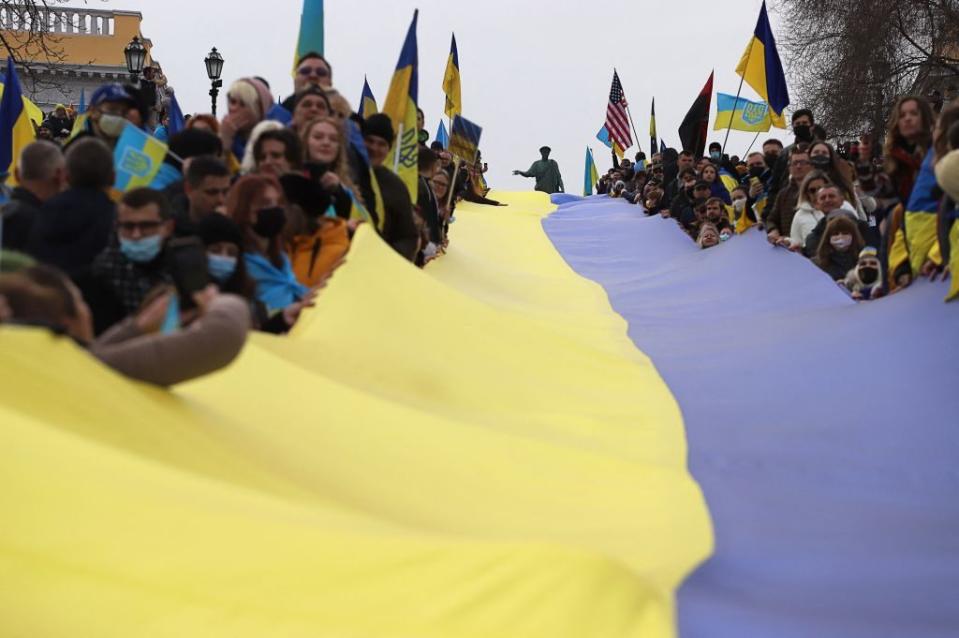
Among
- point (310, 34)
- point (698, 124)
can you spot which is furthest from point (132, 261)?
point (698, 124)

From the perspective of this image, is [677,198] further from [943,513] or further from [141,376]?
[141,376]

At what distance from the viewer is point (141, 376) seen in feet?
14.7

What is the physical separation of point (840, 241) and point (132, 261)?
7.24 meters

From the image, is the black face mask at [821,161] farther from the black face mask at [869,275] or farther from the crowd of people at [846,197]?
the black face mask at [869,275]

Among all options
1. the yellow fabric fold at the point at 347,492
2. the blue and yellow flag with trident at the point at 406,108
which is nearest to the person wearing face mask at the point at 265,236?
the yellow fabric fold at the point at 347,492

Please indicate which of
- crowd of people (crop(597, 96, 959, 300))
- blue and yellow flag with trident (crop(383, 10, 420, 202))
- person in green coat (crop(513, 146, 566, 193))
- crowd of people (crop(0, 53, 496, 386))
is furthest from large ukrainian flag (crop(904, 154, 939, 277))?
person in green coat (crop(513, 146, 566, 193))

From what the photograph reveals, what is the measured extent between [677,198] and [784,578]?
15.3 m

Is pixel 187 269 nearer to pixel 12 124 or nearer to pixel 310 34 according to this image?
pixel 310 34

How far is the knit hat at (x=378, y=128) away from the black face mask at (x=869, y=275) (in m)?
3.10

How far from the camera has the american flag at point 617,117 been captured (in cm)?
3551

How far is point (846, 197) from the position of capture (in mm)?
12062

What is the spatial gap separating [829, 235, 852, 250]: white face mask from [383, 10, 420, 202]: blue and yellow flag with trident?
2.95 metres

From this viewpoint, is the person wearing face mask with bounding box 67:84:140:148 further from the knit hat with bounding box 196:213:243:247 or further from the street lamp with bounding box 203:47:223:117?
the street lamp with bounding box 203:47:223:117

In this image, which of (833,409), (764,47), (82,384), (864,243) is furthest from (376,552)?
(764,47)
